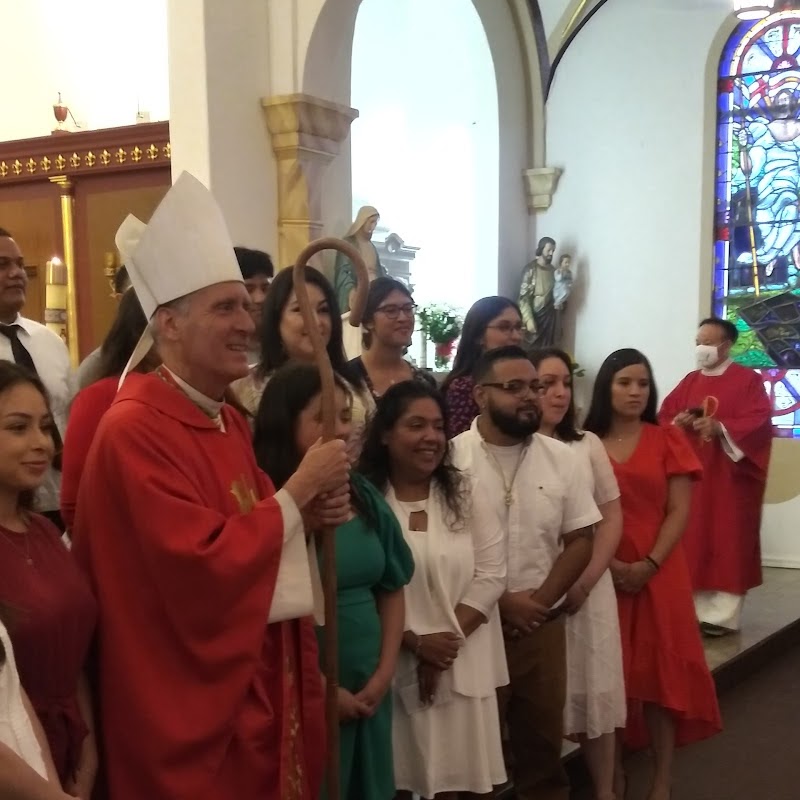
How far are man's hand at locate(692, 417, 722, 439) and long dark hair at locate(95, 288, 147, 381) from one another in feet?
12.8

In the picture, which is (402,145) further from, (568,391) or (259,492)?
(259,492)

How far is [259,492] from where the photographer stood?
82.0 inches

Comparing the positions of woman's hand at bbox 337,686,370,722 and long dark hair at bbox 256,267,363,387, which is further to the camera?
long dark hair at bbox 256,267,363,387

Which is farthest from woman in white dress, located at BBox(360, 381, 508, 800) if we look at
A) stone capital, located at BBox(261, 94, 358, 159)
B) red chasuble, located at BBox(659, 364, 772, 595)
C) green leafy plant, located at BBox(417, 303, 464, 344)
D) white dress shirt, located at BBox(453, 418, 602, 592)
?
green leafy plant, located at BBox(417, 303, 464, 344)

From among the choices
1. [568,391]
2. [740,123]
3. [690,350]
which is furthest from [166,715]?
[740,123]

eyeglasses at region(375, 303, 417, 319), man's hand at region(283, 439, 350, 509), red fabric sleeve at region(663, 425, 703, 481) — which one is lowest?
red fabric sleeve at region(663, 425, 703, 481)

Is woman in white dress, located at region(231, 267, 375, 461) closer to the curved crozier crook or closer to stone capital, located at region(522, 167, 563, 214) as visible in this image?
the curved crozier crook

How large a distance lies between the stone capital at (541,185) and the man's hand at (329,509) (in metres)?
7.07

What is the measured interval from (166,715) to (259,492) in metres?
0.49

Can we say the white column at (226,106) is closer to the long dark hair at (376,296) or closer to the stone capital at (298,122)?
the stone capital at (298,122)

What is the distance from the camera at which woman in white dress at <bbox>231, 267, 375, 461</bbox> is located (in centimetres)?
276

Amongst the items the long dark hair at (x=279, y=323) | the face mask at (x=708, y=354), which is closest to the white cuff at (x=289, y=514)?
the long dark hair at (x=279, y=323)

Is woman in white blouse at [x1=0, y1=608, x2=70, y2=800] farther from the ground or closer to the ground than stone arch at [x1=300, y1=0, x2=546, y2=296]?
closer to the ground

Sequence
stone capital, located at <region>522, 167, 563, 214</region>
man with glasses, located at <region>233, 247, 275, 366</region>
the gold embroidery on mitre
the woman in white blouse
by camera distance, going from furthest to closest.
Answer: stone capital, located at <region>522, 167, 563, 214</region>
man with glasses, located at <region>233, 247, 275, 366</region>
the gold embroidery on mitre
the woman in white blouse
